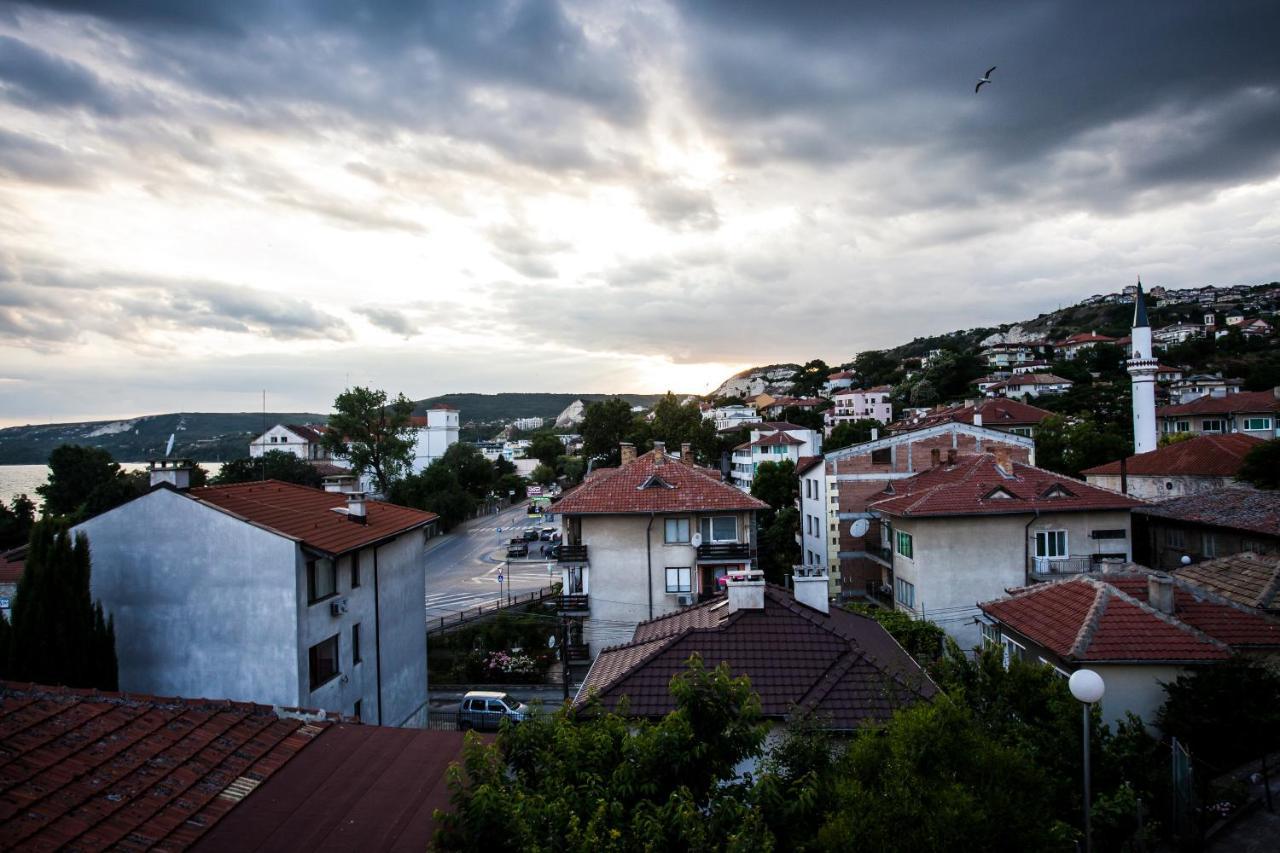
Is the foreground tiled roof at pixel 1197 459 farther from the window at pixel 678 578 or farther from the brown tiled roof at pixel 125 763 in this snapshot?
the brown tiled roof at pixel 125 763

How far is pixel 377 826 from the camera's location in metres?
6.99

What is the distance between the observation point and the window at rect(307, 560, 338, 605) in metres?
16.1

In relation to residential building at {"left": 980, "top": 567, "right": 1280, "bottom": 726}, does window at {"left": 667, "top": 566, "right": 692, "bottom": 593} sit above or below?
below

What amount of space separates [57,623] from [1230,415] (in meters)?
81.4

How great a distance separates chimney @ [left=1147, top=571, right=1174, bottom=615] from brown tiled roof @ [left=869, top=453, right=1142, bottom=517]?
10.3 meters

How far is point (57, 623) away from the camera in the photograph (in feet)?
46.5

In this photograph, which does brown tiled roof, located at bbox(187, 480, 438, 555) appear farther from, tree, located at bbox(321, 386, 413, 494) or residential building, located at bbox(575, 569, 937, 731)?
tree, located at bbox(321, 386, 413, 494)

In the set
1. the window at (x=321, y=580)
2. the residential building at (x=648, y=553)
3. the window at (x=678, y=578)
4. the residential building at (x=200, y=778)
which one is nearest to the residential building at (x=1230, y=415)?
the residential building at (x=648, y=553)

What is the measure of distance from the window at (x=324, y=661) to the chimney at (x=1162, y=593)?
18.7m

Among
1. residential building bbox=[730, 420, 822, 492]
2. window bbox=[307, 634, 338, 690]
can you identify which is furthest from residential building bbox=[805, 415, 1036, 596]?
residential building bbox=[730, 420, 822, 492]

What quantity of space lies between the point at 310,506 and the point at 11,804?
13.6 meters

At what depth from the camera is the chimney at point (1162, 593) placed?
15.4 metres

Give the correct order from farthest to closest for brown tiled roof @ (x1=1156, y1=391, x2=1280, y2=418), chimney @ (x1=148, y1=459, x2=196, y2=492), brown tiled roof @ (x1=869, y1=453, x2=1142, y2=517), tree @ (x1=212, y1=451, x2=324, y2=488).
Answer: tree @ (x1=212, y1=451, x2=324, y2=488)
brown tiled roof @ (x1=1156, y1=391, x2=1280, y2=418)
brown tiled roof @ (x1=869, y1=453, x2=1142, y2=517)
chimney @ (x1=148, y1=459, x2=196, y2=492)

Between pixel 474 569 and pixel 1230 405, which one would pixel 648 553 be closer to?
pixel 474 569
